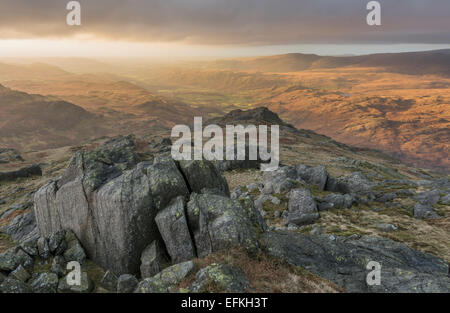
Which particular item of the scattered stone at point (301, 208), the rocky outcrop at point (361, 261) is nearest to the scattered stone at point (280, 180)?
the scattered stone at point (301, 208)

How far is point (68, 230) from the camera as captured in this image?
67.1ft

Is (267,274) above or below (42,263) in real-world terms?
above

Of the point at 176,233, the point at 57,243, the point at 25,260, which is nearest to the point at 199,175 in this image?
the point at 176,233

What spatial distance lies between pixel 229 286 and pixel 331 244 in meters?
11.2

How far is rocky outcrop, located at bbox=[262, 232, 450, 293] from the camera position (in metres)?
15.3

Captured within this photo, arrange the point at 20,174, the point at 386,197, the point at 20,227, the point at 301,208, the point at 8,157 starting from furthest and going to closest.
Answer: the point at 8,157
the point at 20,174
the point at 386,197
the point at 20,227
the point at 301,208

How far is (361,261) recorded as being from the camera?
59.3ft

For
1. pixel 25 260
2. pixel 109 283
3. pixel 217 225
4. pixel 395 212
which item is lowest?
pixel 395 212

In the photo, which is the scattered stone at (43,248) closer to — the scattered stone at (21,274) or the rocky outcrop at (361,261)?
the scattered stone at (21,274)

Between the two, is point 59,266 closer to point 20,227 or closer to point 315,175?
point 20,227

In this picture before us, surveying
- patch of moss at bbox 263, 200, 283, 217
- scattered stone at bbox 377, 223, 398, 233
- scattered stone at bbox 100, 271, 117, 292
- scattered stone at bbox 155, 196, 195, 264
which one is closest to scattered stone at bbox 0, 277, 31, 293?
scattered stone at bbox 100, 271, 117, 292

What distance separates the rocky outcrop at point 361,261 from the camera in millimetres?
15266

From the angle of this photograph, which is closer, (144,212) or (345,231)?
(144,212)
